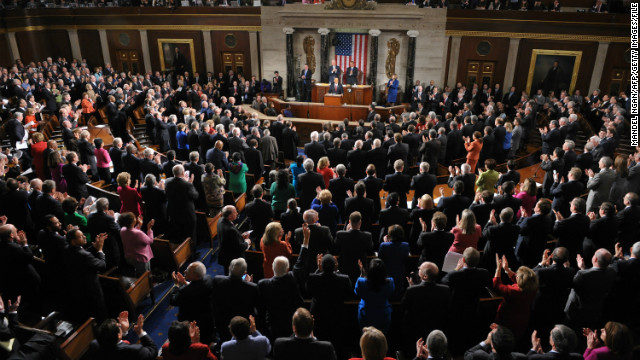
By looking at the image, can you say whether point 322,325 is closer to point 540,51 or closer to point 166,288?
point 166,288

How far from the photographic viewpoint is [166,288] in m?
5.84

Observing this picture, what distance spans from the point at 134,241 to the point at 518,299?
445cm

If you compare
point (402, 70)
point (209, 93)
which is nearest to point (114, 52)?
point (209, 93)

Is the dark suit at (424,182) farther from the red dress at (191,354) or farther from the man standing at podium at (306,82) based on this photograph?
the man standing at podium at (306,82)

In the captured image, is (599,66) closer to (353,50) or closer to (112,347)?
(353,50)

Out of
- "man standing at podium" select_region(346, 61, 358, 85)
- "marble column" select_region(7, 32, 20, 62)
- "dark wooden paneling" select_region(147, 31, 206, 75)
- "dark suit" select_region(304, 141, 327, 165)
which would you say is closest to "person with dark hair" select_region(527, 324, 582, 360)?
"dark suit" select_region(304, 141, 327, 165)

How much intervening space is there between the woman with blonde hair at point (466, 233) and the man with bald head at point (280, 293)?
1978mm

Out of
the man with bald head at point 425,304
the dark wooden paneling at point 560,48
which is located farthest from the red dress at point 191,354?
the dark wooden paneling at point 560,48

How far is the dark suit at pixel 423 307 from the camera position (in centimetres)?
354

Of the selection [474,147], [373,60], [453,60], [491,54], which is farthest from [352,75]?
[474,147]

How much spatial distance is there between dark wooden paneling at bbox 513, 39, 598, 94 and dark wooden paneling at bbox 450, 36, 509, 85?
52cm

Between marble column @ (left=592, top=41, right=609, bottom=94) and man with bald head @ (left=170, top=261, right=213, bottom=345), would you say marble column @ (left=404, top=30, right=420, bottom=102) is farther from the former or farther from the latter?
man with bald head @ (left=170, top=261, right=213, bottom=345)

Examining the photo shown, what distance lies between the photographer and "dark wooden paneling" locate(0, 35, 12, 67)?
57.6ft

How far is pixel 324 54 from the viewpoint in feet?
54.4
